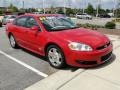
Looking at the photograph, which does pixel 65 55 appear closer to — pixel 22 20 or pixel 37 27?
pixel 37 27

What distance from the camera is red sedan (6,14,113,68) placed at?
5.28m

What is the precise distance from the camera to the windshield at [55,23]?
6.26 metres

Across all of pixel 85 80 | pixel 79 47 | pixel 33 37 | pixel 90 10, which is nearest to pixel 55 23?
pixel 33 37

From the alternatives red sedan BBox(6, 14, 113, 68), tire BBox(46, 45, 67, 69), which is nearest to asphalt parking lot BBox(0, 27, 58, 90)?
tire BBox(46, 45, 67, 69)

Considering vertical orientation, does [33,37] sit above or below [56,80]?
above

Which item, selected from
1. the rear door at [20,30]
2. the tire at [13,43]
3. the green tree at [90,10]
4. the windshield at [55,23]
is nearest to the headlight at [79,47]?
the windshield at [55,23]

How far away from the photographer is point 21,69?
5.89 meters

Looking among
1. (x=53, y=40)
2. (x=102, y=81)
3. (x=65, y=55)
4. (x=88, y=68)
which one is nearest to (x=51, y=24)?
(x=53, y=40)

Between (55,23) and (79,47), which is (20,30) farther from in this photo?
(79,47)

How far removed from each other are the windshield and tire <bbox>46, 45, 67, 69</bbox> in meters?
0.69

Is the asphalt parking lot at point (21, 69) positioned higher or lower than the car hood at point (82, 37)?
lower

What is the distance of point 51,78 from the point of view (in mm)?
5066

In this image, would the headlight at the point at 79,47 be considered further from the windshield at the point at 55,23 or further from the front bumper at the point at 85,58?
the windshield at the point at 55,23

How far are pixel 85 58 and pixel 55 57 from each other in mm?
961
